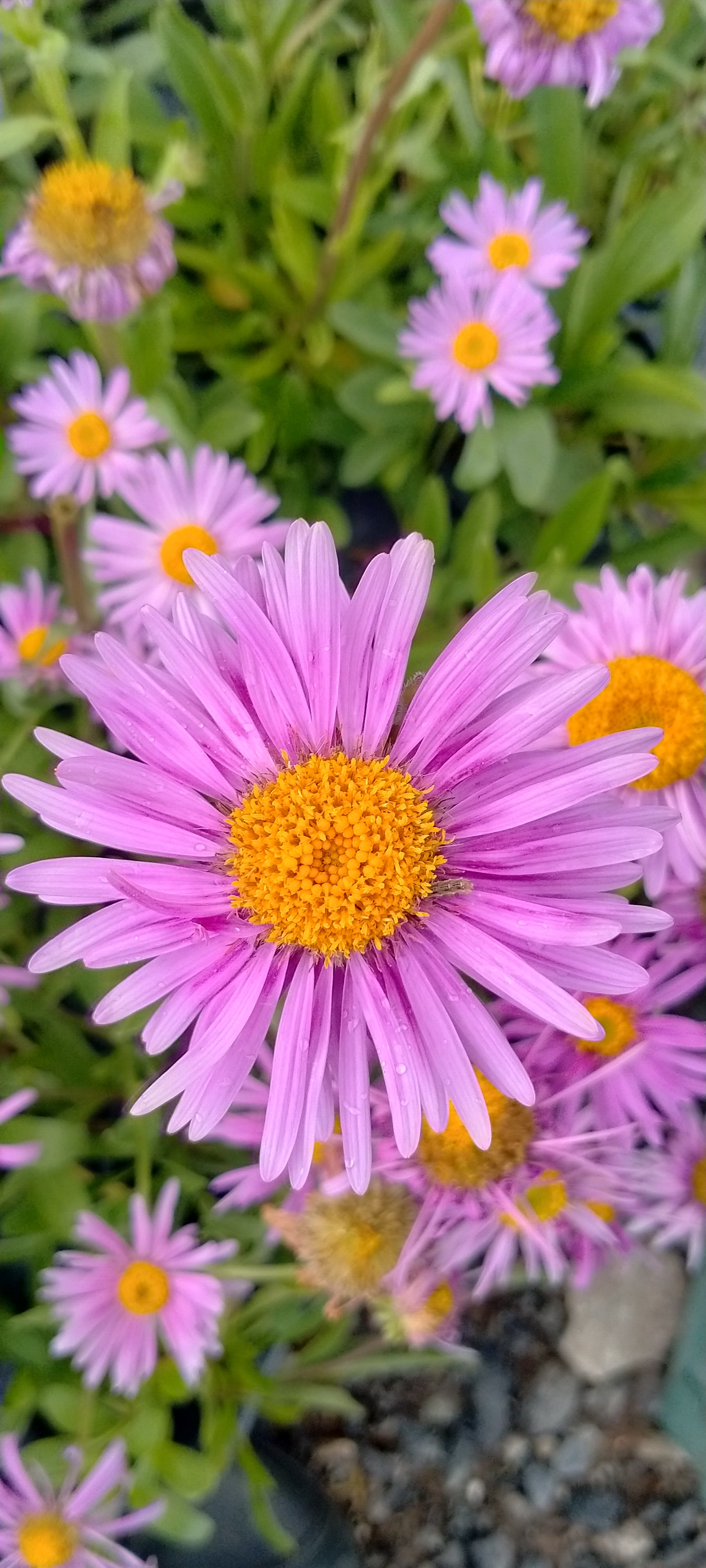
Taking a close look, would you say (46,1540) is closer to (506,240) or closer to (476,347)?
(476,347)

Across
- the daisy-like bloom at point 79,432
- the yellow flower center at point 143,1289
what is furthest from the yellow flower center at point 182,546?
the yellow flower center at point 143,1289

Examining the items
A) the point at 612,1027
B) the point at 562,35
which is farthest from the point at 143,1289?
the point at 562,35

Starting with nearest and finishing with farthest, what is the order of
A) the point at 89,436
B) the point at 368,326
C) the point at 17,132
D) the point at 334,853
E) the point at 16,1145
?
1. the point at 334,853
2. the point at 16,1145
3. the point at 17,132
4. the point at 89,436
5. the point at 368,326

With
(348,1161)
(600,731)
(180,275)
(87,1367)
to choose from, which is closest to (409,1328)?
(87,1367)

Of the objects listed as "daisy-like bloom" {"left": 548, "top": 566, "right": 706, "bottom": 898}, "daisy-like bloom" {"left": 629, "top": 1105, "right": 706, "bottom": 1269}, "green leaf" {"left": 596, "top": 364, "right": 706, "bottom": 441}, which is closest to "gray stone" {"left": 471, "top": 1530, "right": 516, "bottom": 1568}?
"daisy-like bloom" {"left": 629, "top": 1105, "right": 706, "bottom": 1269}

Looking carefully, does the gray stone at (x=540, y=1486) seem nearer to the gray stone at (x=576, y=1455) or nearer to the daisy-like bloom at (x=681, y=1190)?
the gray stone at (x=576, y=1455)

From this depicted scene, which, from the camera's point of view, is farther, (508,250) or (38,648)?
(508,250)
